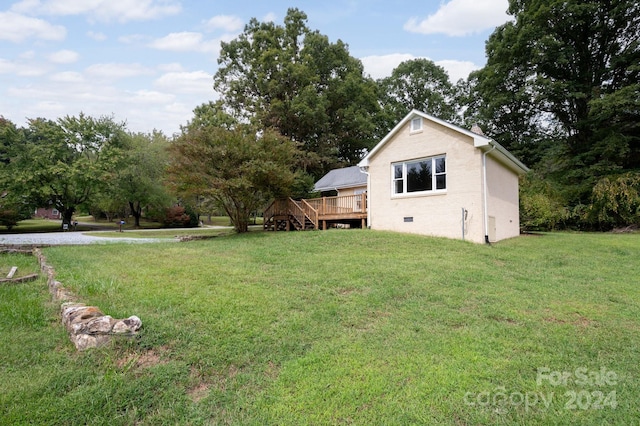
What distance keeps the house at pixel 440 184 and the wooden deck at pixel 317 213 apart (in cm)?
13

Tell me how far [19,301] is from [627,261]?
41.0 feet

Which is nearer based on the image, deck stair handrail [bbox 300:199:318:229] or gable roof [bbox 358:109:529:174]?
gable roof [bbox 358:109:529:174]

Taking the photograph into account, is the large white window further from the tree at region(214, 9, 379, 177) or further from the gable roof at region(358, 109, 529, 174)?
the tree at region(214, 9, 379, 177)

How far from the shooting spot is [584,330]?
3762 mm

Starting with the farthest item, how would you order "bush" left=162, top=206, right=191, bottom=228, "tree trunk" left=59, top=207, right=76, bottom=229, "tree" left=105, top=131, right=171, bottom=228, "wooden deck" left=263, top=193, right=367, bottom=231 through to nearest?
"bush" left=162, top=206, right=191, bottom=228
"tree" left=105, top=131, right=171, bottom=228
"tree trunk" left=59, top=207, right=76, bottom=229
"wooden deck" left=263, top=193, right=367, bottom=231

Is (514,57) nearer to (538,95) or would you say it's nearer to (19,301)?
(538,95)

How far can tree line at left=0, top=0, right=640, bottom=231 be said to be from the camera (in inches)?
576

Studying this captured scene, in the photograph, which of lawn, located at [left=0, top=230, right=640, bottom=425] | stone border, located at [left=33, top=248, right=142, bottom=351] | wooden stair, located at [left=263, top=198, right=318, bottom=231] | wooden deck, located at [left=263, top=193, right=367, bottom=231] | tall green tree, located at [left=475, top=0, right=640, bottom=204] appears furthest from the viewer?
tall green tree, located at [left=475, top=0, right=640, bottom=204]

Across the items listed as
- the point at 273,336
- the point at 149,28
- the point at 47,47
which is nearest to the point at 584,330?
the point at 273,336

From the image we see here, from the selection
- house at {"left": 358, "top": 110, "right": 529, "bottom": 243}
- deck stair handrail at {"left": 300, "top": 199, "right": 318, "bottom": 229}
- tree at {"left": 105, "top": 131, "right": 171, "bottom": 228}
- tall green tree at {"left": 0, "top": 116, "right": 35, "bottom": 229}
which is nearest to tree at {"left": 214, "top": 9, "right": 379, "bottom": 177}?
tree at {"left": 105, "top": 131, "right": 171, "bottom": 228}

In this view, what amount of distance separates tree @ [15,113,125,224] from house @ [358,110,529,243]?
22.2m

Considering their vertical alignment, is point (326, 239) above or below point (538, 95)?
below

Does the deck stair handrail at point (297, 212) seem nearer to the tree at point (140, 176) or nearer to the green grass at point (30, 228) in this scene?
the tree at point (140, 176)

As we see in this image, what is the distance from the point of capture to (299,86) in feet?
90.3
